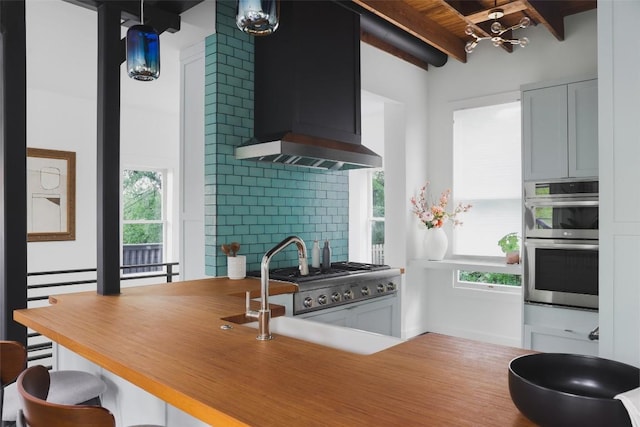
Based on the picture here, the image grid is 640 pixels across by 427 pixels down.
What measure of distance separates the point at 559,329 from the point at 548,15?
106 inches

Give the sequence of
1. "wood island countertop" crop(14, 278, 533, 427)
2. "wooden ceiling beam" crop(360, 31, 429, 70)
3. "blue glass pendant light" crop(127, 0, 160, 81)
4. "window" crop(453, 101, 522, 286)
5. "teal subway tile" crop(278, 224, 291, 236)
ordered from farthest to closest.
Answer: "window" crop(453, 101, 522, 286), "wooden ceiling beam" crop(360, 31, 429, 70), "teal subway tile" crop(278, 224, 291, 236), "blue glass pendant light" crop(127, 0, 160, 81), "wood island countertop" crop(14, 278, 533, 427)

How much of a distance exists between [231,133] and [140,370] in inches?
95.4

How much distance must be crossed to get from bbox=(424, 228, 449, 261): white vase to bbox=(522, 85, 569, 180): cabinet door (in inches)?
50.5

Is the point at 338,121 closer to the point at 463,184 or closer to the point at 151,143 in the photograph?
the point at 463,184

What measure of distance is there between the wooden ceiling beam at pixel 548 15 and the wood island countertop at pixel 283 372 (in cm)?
321

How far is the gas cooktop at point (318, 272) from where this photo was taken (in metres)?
3.28

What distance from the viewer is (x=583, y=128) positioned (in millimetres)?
3709

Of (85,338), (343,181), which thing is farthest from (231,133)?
A: (85,338)

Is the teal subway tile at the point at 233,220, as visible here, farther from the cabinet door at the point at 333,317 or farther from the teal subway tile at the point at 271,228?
the cabinet door at the point at 333,317

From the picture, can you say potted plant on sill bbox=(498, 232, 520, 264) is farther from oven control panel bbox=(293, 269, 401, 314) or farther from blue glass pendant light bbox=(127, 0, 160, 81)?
blue glass pendant light bbox=(127, 0, 160, 81)

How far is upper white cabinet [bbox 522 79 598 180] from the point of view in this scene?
3682 millimetres

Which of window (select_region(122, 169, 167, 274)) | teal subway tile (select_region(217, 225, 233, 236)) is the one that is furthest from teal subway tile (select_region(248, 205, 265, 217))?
window (select_region(122, 169, 167, 274))

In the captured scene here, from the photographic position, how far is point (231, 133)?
3.54 metres

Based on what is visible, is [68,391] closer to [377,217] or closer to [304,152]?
[304,152]
